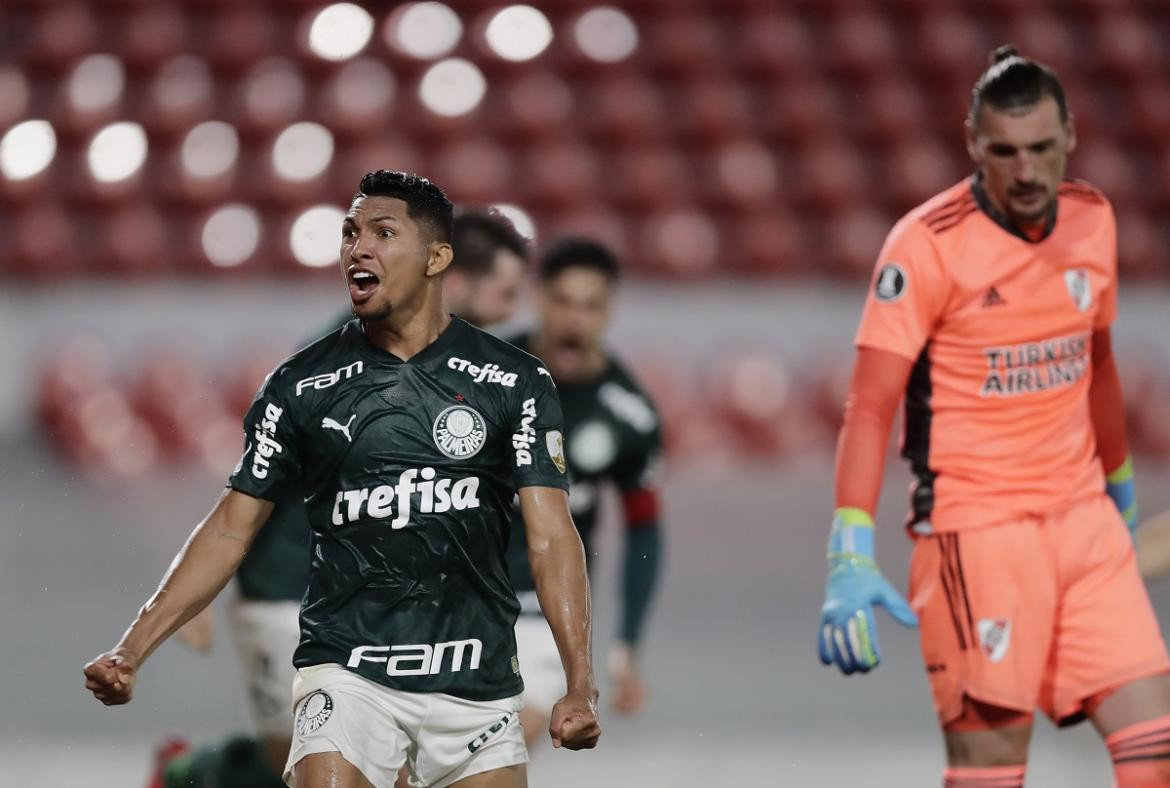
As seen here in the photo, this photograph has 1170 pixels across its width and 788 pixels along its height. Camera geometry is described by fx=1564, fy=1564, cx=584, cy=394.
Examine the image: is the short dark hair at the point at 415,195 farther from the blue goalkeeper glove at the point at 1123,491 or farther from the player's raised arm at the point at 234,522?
the blue goalkeeper glove at the point at 1123,491

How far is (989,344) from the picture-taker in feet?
11.6

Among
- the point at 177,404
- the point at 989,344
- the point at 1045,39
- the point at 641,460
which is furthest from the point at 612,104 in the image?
the point at 989,344

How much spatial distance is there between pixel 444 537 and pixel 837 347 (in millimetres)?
5973

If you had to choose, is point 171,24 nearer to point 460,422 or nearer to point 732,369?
point 732,369

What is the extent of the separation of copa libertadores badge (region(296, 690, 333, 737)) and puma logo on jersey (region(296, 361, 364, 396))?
574 mm

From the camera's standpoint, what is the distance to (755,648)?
6293 millimetres

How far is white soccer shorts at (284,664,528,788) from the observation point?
2885 mm

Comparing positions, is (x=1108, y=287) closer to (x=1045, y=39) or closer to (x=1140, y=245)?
(x=1140, y=245)

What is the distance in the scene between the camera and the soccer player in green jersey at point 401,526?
2.94 meters

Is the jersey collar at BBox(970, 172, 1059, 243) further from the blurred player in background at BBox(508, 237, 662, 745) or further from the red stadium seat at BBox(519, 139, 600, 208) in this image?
the red stadium seat at BBox(519, 139, 600, 208)

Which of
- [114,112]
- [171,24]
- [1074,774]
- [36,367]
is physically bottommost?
[1074,774]

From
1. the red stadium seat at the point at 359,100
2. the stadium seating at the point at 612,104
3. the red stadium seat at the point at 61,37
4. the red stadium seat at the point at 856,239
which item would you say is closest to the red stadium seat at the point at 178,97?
the stadium seating at the point at 612,104

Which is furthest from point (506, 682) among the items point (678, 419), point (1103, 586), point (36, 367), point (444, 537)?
point (36, 367)

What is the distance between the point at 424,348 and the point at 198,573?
1.99ft
